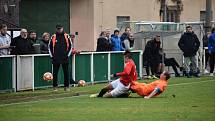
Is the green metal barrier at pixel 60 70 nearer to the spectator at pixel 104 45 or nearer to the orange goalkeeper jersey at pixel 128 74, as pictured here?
the spectator at pixel 104 45

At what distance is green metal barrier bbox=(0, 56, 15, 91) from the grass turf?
59 centimetres

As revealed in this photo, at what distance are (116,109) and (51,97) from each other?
14.7ft

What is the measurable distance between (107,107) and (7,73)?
6.39 m

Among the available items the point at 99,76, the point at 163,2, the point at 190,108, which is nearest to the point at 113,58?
the point at 99,76

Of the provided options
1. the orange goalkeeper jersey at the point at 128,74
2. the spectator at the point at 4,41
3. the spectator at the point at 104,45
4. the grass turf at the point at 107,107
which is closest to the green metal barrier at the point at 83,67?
the spectator at the point at 104,45

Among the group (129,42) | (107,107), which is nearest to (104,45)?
(129,42)

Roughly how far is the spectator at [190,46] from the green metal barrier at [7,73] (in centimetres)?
949

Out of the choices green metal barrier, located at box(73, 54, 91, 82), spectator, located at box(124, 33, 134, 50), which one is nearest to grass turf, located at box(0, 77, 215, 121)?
green metal barrier, located at box(73, 54, 91, 82)

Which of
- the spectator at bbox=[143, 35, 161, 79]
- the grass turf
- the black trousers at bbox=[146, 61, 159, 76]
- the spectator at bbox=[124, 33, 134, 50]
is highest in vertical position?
the spectator at bbox=[124, 33, 134, 50]

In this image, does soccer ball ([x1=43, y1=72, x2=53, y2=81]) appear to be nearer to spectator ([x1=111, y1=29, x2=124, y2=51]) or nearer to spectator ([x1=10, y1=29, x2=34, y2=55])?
spectator ([x1=10, y1=29, x2=34, y2=55])

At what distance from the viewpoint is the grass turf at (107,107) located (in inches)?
642

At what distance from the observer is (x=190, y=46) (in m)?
31.6

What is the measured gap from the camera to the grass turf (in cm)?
1631

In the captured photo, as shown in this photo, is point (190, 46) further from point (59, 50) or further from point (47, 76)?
point (59, 50)
